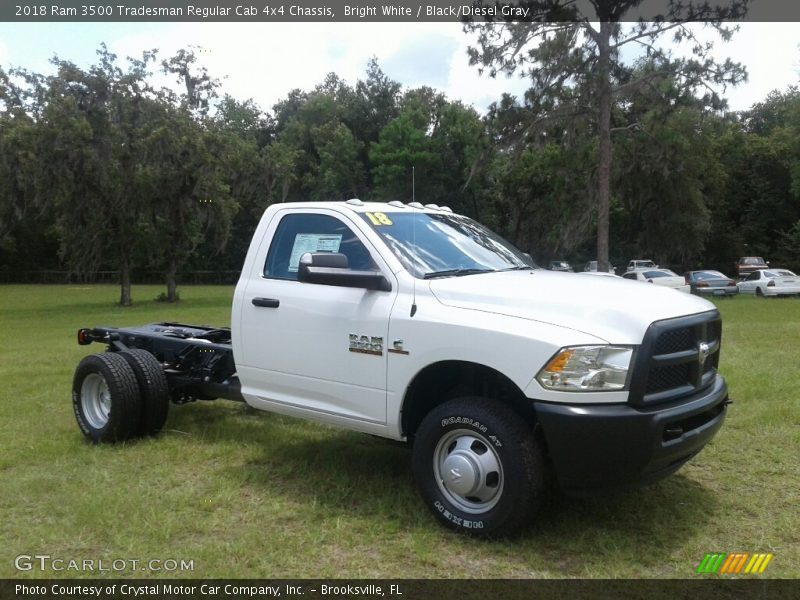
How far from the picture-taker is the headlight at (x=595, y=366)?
147 inches

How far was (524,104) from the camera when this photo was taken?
28453mm

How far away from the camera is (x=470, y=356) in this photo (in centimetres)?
407

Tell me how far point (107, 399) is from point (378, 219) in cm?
321

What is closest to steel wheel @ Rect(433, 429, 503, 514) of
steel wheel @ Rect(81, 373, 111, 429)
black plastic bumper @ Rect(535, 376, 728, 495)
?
black plastic bumper @ Rect(535, 376, 728, 495)

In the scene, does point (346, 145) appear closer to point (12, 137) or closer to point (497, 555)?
point (12, 137)

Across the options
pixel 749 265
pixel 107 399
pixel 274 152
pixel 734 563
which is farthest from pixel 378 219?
pixel 749 265

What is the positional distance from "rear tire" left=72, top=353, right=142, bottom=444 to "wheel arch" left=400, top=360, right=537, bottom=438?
2745 millimetres

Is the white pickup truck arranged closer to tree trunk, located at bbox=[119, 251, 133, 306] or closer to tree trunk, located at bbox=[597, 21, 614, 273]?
tree trunk, located at bbox=[597, 21, 614, 273]

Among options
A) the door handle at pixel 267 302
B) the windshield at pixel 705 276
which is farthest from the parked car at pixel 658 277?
the door handle at pixel 267 302

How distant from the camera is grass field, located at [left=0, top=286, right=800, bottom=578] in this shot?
154 inches

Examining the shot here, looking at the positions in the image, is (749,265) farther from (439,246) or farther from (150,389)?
(150,389)

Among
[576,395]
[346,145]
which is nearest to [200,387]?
[576,395]

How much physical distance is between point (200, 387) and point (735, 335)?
11.3 meters

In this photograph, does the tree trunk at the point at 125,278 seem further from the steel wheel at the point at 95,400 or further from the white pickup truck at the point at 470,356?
the white pickup truck at the point at 470,356
